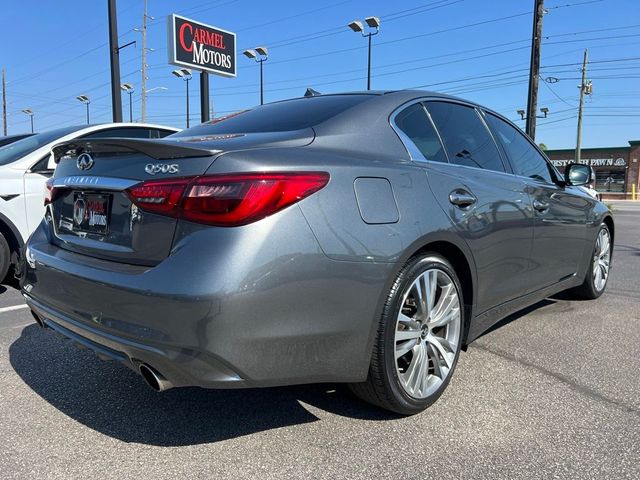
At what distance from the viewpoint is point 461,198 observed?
2900 millimetres

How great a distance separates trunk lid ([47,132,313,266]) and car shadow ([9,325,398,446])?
821 mm

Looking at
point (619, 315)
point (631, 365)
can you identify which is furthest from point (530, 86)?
point (631, 365)

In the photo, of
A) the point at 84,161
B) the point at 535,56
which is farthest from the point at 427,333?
the point at 535,56

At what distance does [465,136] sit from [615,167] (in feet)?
180

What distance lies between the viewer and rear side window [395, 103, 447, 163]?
288cm

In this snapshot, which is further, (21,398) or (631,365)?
(631,365)

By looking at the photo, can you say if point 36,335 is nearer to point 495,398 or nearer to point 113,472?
point 113,472

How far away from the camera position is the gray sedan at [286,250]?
2008mm

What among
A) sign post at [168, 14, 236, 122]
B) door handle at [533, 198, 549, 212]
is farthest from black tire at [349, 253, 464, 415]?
sign post at [168, 14, 236, 122]

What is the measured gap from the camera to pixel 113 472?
2170 millimetres

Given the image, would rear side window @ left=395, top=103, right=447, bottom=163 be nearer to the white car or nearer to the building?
the white car

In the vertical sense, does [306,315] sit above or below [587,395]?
above

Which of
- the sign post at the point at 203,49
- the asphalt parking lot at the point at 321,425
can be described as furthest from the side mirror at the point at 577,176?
the sign post at the point at 203,49

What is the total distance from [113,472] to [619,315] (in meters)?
4.15
